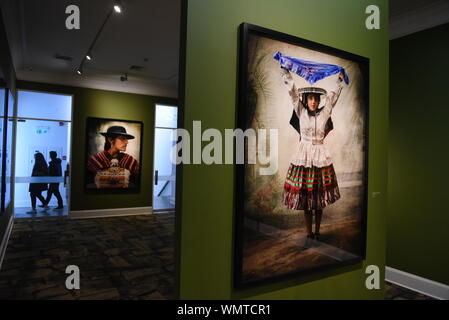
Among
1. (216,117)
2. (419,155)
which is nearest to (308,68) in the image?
(216,117)

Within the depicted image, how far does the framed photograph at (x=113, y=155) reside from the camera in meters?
7.11

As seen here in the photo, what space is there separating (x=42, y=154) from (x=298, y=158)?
272 inches

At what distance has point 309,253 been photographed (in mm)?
2031

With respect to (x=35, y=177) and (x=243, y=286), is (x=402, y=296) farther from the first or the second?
(x=35, y=177)

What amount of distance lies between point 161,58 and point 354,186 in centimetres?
461

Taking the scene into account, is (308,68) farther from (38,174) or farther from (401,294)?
(38,174)

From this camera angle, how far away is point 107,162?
287 inches

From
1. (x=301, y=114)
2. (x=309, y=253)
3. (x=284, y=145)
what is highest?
(x=301, y=114)

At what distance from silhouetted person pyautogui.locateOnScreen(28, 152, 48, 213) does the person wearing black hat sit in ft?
3.40

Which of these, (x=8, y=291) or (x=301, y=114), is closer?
(x=301, y=114)

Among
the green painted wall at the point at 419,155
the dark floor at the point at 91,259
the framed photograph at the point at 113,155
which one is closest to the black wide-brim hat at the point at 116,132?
the framed photograph at the point at 113,155

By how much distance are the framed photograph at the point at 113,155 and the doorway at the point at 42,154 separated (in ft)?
1.88
